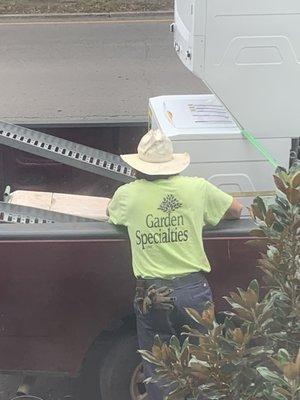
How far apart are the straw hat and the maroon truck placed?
31 centimetres

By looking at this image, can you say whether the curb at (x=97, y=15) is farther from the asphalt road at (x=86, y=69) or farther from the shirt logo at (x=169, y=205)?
the shirt logo at (x=169, y=205)

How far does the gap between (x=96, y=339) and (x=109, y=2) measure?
614 inches

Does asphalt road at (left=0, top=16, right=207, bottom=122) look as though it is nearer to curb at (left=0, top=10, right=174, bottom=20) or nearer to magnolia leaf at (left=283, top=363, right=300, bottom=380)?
curb at (left=0, top=10, right=174, bottom=20)

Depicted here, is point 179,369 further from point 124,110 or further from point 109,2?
point 109,2

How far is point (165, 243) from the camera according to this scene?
9.95 ft

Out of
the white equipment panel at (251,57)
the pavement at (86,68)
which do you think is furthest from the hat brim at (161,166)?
the pavement at (86,68)

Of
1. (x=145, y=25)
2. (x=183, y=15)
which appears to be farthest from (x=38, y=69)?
(x=183, y=15)

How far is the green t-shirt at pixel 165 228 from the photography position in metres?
3.01

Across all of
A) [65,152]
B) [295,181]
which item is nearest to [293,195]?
[295,181]

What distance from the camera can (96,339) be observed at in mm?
3242

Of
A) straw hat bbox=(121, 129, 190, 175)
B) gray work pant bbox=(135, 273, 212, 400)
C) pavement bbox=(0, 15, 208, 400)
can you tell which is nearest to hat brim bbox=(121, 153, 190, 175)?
straw hat bbox=(121, 129, 190, 175)

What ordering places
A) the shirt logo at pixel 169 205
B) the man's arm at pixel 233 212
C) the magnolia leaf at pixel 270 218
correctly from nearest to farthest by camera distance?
the magnolia leaf at pixel 270 218 < the shirt logo at pixel 169 205 < the man's arm at pixel 233 212

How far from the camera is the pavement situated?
962cm

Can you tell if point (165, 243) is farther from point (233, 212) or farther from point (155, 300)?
point (233, 212)
